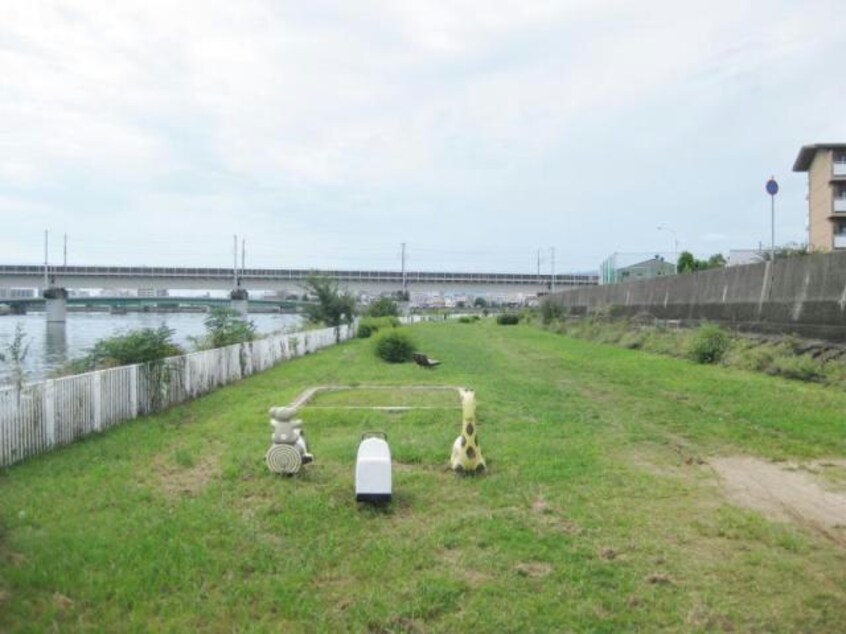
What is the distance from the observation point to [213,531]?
5.89 m

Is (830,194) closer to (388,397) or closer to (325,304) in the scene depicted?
(325,304)

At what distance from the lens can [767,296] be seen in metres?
20.2

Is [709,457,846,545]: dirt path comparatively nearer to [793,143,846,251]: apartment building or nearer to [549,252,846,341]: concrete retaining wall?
[549,252,846,341]: concrete retaining wall

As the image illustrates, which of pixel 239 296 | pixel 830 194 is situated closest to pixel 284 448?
pixel 830 194

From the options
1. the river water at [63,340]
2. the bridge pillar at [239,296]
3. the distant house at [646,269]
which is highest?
the distant house at [646,269]

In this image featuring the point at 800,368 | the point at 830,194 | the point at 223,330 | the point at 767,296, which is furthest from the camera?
the point at 830,194

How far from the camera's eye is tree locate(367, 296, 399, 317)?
5665cm

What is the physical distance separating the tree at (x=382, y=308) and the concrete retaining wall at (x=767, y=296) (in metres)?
26.4

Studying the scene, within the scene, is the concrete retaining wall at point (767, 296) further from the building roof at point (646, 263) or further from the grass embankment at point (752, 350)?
the building roof at point (646, 263)

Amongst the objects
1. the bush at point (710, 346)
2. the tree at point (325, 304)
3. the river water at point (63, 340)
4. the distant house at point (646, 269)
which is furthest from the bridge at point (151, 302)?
the bush at point (710, 346)

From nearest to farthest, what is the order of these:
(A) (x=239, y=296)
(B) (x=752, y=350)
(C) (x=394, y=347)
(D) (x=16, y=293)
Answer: (B) (x=752, y=350) < (C) (x=394, y=347) < (A) (x=239, y=296) < (D) (x=16, y=293)

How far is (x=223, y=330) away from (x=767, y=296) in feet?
50.4

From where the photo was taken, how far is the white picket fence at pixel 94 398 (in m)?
8.84

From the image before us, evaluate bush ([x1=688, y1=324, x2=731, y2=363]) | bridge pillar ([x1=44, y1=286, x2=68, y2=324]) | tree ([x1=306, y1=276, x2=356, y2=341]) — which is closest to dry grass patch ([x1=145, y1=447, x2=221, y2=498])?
bush ([x1=688, y1=324, x2=731, y2=363])
